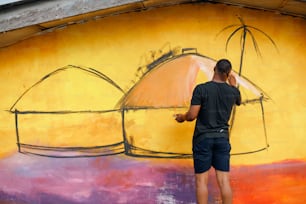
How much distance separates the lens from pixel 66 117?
6.86 metres

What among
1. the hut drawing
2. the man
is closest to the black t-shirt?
the man

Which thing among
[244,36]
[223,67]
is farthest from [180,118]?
[244,36]

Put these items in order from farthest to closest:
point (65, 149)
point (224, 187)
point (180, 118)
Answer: point (65, 149)
point (180, 118)
point (224, 187)

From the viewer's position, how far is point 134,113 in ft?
22.5

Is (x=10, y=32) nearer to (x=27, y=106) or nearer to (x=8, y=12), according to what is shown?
Result: (x=8, y=12)

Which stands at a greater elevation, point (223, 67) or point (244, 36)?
point (244, 36)

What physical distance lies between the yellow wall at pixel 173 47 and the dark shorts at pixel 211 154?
2.63 ft

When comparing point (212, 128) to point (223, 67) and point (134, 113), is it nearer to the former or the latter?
point (223, 67)

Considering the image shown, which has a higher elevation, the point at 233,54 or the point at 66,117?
the point at 233,54

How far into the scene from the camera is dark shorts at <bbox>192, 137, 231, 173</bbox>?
6.02 metres

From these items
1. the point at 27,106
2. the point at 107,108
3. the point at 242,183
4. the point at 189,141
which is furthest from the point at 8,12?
the point at 242,183

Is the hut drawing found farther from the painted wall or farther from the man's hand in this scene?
the man's hand

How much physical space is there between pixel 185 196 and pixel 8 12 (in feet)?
9.85

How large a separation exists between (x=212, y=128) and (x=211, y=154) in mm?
285
